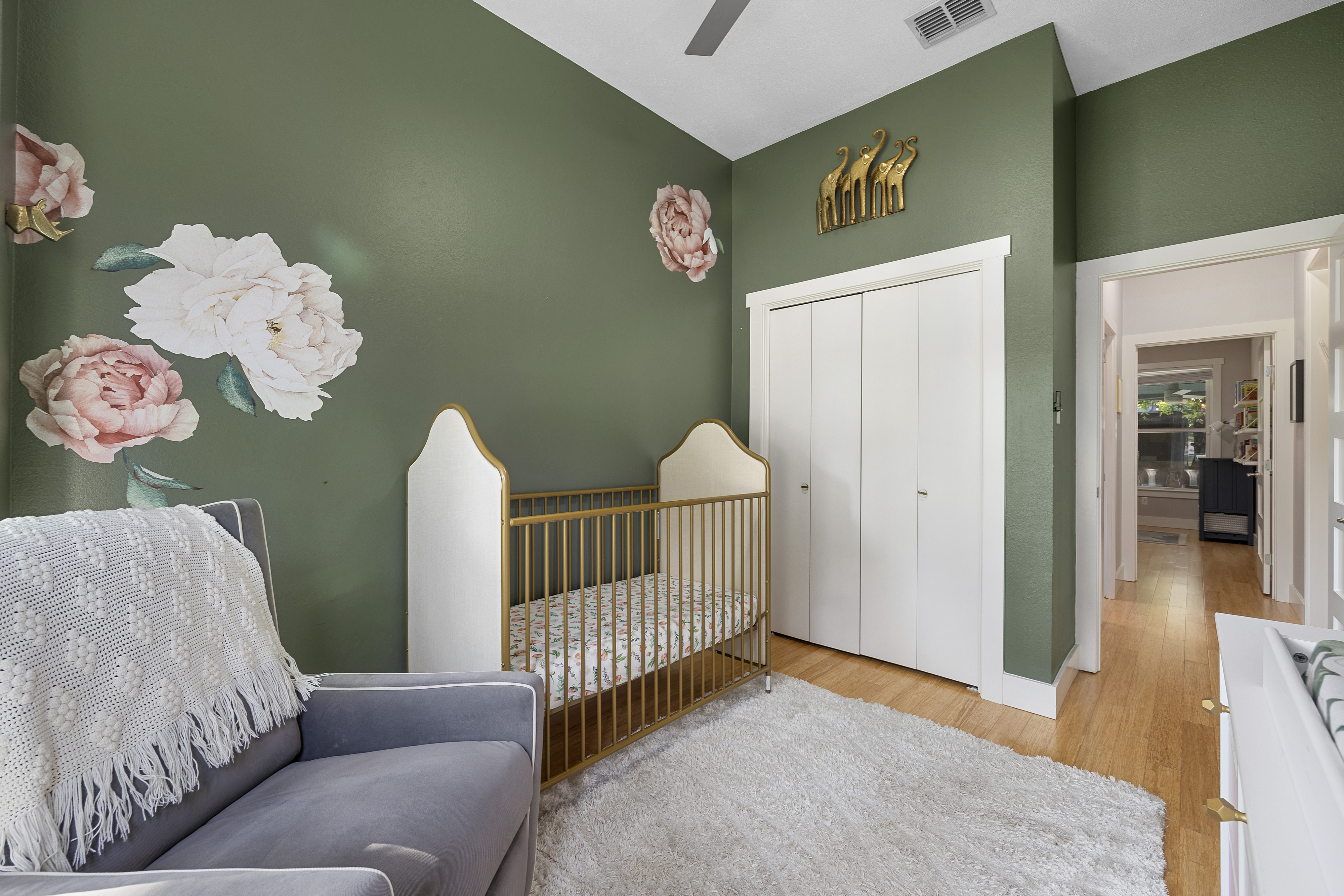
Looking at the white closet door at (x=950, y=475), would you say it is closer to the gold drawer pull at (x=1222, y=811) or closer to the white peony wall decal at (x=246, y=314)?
the gold drawer pull at (x=1222, y=811)

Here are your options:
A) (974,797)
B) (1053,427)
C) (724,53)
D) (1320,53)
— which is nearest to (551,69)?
(724,53)

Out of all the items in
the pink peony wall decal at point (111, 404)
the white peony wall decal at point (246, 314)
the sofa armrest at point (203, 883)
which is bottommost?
the sofa armrest at point (203, 883)

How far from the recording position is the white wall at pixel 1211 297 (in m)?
3.57

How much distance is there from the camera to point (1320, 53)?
199 centimetres

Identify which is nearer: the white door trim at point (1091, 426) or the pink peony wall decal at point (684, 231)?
the white door trim at point (1091, 426)

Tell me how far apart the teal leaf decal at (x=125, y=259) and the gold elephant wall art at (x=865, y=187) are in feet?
8.34

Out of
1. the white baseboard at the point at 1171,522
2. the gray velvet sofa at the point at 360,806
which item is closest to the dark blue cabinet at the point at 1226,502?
the white baseboard at the point at 1171,522

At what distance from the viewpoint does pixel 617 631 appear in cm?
185

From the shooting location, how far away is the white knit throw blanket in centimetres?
72

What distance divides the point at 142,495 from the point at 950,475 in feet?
8.82

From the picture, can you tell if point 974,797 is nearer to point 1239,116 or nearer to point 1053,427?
point 1053,427

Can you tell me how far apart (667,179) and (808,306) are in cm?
94

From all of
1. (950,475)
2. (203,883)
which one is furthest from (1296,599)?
(203,883)

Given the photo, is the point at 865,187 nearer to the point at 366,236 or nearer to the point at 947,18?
the point at 947,18
